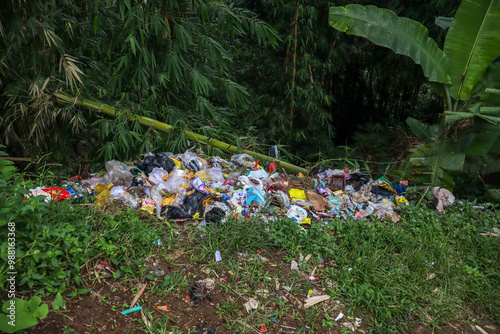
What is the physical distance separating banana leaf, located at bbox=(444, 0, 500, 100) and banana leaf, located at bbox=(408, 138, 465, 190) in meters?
0.53

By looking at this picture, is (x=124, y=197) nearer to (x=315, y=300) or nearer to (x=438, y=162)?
(x=315, y=300)

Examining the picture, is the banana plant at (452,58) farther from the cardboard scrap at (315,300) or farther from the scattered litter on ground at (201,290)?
the scattered litter on ground at (201,290)

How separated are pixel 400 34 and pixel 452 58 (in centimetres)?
57

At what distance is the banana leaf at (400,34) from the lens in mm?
3432

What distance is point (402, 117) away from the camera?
6195mm

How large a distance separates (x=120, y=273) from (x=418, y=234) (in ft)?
7.30

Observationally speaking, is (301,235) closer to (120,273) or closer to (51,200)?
(120,273)

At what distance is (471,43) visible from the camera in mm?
3371

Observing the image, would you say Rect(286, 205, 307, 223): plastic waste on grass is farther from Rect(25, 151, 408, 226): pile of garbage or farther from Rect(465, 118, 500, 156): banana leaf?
Rect(465, 118, 500, 156): banana leaf

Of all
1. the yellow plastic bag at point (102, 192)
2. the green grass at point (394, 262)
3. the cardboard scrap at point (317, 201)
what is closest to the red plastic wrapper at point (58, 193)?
the yellow plastic bag at point (102, 192)

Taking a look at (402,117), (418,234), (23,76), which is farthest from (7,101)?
(402,117)

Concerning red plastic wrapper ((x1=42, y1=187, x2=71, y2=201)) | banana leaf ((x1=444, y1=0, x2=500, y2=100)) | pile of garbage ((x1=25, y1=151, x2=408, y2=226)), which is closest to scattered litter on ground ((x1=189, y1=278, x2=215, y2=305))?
pile of garbage ((x1=25, y1=151, x2=408, y2=226))

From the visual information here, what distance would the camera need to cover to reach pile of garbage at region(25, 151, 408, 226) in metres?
2.73

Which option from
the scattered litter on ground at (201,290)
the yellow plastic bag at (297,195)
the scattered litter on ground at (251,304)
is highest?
the scattered litter on ground at (201,290)
